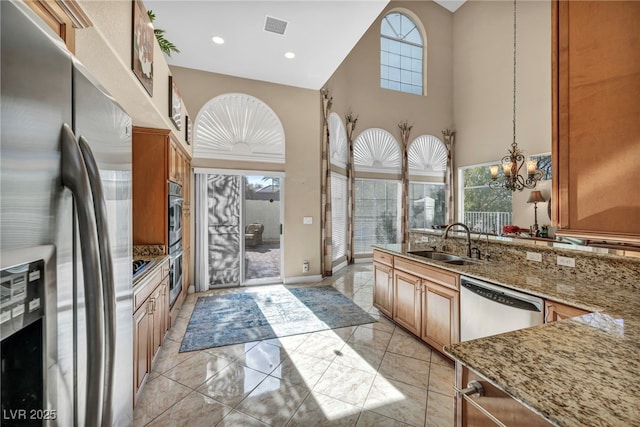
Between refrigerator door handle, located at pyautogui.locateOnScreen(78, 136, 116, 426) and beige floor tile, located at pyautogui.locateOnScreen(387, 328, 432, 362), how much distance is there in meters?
2.66

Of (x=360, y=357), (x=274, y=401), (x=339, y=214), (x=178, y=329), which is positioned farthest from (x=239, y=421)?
(x=339, y=214)

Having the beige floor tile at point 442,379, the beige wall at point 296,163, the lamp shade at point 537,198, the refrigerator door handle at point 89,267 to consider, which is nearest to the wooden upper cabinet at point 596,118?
the beige floor tile at point 442,379

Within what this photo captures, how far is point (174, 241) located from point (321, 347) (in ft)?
6.65

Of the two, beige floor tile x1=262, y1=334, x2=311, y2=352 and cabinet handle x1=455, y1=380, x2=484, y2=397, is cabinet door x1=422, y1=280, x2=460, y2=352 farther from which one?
cabinet handle x1=455, y1=380, x2=484, y2=397

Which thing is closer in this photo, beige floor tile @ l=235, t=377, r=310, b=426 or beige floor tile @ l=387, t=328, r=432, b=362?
beige floor tile @ l=235, t=377, r=310, b=426

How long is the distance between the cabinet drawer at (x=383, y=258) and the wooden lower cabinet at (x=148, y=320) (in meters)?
2.46

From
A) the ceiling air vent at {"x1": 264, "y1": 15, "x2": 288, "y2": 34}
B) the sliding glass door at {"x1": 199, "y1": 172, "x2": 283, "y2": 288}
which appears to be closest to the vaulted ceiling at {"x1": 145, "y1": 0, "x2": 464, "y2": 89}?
the ceiling air vent at {"x1": 264, "y1": 15, "x2": 288, "y2": 34}

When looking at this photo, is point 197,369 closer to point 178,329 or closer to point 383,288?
point 178,329

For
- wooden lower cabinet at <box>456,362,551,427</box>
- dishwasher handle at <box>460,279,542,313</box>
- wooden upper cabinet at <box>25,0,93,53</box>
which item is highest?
wooden upper cabinet at <box>25,0,93,53</box>

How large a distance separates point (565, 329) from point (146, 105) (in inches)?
121

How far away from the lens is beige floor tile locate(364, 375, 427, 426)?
1887 mm

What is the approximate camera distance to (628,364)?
0.95m

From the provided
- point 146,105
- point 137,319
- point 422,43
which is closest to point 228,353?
point 137,319

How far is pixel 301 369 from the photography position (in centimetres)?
243
